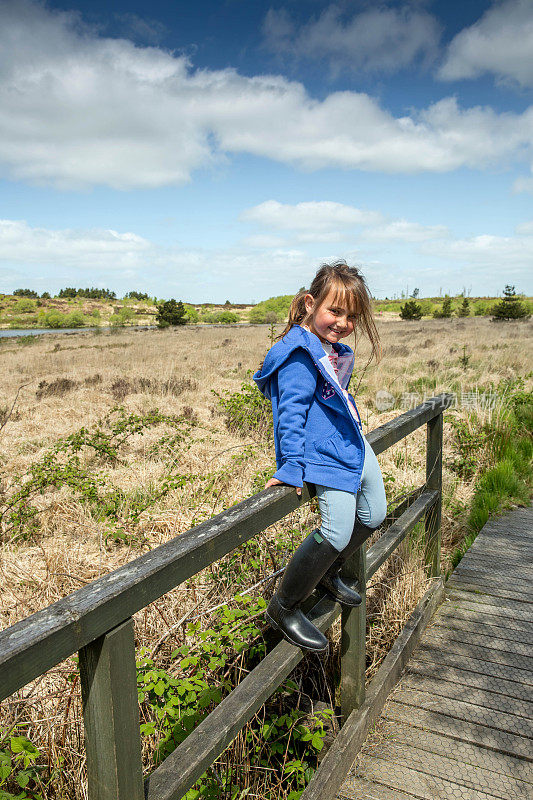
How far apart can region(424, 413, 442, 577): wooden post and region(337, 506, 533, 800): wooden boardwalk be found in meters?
0.23

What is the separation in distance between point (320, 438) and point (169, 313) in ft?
159

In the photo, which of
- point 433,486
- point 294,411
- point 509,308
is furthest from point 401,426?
point 509,308

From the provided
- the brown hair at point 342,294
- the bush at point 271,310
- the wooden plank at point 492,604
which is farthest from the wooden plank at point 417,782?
the bush at point 271,310

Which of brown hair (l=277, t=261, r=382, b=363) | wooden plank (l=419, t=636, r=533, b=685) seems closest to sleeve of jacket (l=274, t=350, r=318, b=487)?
brown hair (l=277, t=261, r=382, b=363)

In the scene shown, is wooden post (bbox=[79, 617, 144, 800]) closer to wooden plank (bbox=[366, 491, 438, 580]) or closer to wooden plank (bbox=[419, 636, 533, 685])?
wooden plank (bbox=[366, 491, 438, 580])

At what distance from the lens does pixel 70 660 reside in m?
2.66

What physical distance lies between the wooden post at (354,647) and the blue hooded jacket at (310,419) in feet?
1.94

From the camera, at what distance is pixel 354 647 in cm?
240

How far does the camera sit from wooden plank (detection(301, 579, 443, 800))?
202cm

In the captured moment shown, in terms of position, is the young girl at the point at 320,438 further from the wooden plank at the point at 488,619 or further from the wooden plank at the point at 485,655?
the wooden plank at the point at 488,619

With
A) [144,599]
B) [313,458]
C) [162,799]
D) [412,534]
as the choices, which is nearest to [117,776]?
[162,799]

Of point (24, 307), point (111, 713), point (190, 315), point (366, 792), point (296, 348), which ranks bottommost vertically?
point (366, 792)

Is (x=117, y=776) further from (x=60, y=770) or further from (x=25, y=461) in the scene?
(x=25, y=461)

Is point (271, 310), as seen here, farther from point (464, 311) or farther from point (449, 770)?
point (449, 770)
